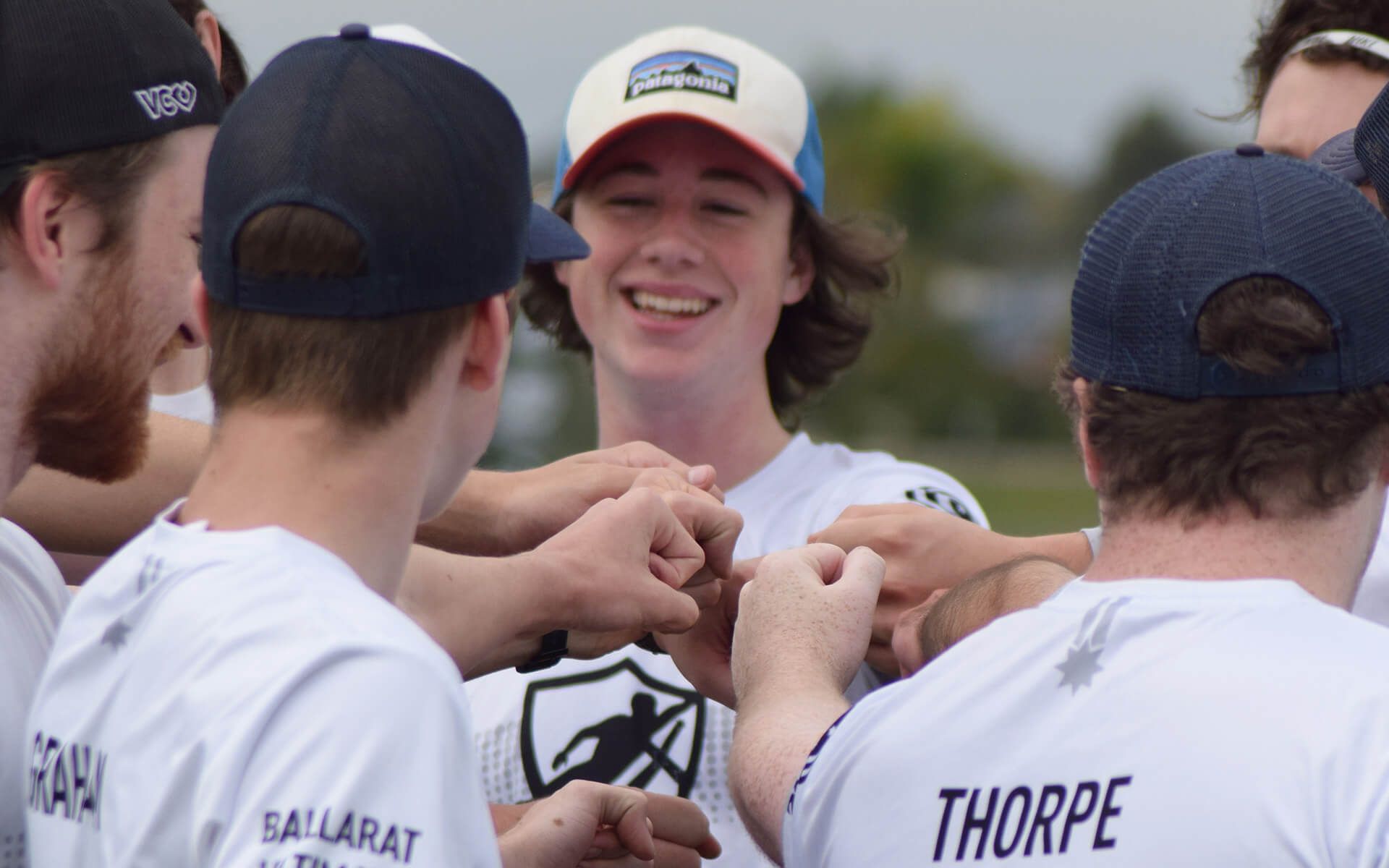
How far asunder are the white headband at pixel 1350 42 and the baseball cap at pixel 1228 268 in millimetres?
2034

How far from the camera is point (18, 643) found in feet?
6.98

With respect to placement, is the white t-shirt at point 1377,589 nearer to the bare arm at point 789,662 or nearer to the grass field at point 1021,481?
the bare arm at point 789,662

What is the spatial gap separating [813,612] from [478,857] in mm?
909

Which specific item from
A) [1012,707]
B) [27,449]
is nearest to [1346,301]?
[1012,707]

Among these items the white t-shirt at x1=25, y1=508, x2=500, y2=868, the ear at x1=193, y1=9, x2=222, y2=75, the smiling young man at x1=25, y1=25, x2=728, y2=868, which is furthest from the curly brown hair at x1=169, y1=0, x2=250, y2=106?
the white t-shirt at x1=25, y1=508, x2=500, y2=868

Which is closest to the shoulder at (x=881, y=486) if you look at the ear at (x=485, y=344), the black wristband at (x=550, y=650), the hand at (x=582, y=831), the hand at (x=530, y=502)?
the hand at (x=530, y=502)

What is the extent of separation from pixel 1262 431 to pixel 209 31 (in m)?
2.81

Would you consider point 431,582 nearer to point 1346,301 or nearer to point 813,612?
point 813,612

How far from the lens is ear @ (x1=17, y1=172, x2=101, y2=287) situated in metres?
2.11

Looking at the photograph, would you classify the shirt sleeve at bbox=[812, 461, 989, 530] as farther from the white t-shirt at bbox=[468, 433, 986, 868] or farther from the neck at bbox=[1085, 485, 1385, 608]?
the neck at bbox=[1085, 485, 1385, 608]

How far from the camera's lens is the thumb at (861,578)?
2.49 meters

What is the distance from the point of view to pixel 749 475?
3961mm

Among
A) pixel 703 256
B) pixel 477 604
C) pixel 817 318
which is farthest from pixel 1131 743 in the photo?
pixel 817 318

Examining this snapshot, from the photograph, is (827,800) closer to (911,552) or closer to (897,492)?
(911,552)
